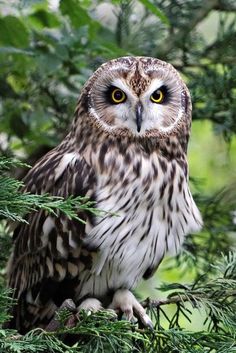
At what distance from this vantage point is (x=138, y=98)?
331 cm

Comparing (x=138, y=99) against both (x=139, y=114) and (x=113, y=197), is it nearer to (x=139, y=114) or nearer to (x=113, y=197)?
(x=139, y=114)

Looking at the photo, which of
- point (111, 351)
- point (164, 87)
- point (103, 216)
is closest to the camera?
point (111, 351)

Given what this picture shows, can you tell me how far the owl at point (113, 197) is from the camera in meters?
3.28

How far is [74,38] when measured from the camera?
3.62 metres

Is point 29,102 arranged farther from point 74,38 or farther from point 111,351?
point 111,351

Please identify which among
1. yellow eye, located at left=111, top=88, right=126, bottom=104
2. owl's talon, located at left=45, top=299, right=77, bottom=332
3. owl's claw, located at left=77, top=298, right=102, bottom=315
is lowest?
owl's claw, located at left=77, top=298, right=102, bottom=315

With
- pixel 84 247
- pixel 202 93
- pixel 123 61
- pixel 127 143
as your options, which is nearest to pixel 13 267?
pixel 84 247

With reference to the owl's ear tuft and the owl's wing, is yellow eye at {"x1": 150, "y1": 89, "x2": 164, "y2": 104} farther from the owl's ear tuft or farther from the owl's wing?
the owl's wing

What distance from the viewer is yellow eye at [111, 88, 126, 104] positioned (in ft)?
11.1

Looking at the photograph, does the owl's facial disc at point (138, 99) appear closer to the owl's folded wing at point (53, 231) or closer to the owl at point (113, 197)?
the owl at point (113, 197)

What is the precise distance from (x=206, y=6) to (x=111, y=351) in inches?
83.3

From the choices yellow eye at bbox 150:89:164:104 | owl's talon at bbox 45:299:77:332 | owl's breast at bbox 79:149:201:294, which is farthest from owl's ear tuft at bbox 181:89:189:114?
owl's talon at bbox 45:299:77:332

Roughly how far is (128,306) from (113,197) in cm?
41

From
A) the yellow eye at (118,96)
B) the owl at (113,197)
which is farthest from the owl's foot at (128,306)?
the yellow eye at (118,96)
